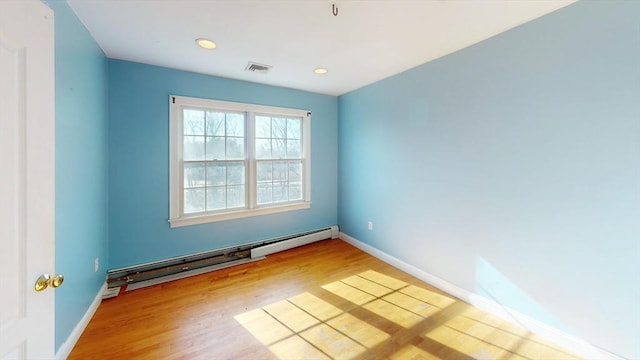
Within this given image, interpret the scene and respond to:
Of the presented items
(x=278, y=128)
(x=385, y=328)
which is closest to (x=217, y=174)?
(x=278, y=128)

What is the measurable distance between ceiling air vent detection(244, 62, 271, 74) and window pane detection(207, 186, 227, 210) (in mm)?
1560

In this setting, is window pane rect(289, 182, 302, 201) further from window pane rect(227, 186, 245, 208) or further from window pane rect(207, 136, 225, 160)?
window pane rect(207, 136, 225, 160)

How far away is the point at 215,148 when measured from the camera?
3.26 m

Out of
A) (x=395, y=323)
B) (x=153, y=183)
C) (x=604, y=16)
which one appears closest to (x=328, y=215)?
(x=395, y=323)

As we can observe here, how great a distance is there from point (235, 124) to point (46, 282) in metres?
2.75

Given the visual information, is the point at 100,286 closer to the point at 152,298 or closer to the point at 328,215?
the point at 152,298

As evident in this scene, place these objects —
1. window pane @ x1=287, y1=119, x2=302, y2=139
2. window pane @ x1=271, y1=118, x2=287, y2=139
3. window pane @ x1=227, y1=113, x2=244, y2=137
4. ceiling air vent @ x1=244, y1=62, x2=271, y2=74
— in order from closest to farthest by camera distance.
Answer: ceiling air vent @ x1=244, y1=62, x2=271, y2=74 → window pane @ x1=227, y1=113, x2=244, y2=137 → window pane @ x1=271, y1=118, x2=287, y2=139 → window pane @ x1=287, y1=119, x2=302, y2=139

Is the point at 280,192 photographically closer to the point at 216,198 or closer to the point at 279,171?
the point at 279,171

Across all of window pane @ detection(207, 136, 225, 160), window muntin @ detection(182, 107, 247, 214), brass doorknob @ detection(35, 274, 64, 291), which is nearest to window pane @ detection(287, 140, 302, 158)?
window muntin @ detection(182, 107, 247, 214)

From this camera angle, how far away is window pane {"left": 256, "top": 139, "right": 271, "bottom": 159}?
3582 mm

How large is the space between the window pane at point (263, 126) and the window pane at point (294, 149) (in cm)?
38

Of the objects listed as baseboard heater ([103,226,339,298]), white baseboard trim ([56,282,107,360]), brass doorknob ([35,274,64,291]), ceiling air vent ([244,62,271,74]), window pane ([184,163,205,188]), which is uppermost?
ceiling air vent ([244,62,271,74])

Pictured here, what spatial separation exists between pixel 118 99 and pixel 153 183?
0.96 meters

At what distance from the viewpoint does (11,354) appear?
30.5 inches
